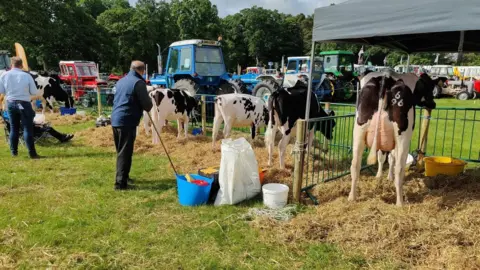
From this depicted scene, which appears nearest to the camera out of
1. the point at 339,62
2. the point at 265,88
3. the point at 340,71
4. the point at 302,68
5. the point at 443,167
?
the point at 443,167

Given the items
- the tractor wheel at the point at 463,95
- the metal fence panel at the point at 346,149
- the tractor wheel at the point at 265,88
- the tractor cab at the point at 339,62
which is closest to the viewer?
the metal fence panel at the point at 346,149

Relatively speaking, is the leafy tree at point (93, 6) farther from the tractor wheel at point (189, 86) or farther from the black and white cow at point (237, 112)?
the black and white cow at point (237, 112)

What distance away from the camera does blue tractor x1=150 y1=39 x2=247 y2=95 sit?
1168cm

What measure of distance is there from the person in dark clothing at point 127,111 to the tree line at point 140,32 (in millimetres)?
19852

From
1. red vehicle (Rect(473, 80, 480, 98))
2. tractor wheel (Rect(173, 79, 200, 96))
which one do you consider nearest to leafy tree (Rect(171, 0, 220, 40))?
red vehicle (Rect(473, 80, 480, 98))

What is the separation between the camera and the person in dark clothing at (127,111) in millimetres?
5215

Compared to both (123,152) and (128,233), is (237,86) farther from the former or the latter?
(128,233)

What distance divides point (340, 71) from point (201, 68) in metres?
12.1

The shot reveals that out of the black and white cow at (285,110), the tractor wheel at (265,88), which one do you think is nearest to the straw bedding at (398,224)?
the black and white cow at (285,110)

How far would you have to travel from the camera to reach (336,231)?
3.72 metres

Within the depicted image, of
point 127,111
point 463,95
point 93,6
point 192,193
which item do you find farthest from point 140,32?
point 192,193

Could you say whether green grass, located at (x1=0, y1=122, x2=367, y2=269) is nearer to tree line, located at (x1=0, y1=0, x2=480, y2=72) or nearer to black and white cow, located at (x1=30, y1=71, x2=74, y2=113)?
black and white cow, located at (x1=30, y1=71, x2=74, y2=113)

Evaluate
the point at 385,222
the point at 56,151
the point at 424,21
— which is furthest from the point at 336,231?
the point at 56,151

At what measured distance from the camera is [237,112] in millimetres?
7664
